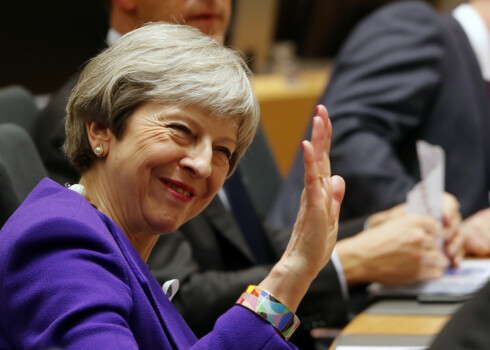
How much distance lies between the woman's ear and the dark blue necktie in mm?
773

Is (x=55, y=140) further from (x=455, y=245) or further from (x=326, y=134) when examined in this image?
(x=455, y=245)

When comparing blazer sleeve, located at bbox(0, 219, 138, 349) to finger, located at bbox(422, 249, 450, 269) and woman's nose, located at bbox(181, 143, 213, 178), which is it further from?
finger, located at bbox(422, 249, 450, 269)

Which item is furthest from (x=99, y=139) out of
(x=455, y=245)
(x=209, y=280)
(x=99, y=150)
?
(x=455, y=245)

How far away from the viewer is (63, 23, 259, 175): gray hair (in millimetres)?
1343

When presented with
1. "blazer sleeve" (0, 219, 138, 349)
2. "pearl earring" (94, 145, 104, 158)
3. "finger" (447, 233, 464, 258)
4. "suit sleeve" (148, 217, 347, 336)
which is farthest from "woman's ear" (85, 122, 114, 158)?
"finger" (447, 233, 464, 258)

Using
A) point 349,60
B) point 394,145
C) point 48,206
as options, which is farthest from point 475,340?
point 349,60

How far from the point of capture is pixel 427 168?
6.77ft

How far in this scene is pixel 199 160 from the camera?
4.50ft

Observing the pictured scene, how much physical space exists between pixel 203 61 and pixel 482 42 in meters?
1.88

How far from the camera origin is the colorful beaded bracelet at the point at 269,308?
122 cm

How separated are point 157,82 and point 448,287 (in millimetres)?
1050

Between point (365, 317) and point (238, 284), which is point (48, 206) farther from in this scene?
point (365, 317)

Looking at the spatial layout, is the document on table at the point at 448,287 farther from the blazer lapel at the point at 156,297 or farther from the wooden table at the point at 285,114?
the wooden table at the point at 285,114

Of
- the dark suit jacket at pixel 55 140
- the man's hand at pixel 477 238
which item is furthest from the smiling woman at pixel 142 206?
the man's hand at pixel 477 238
